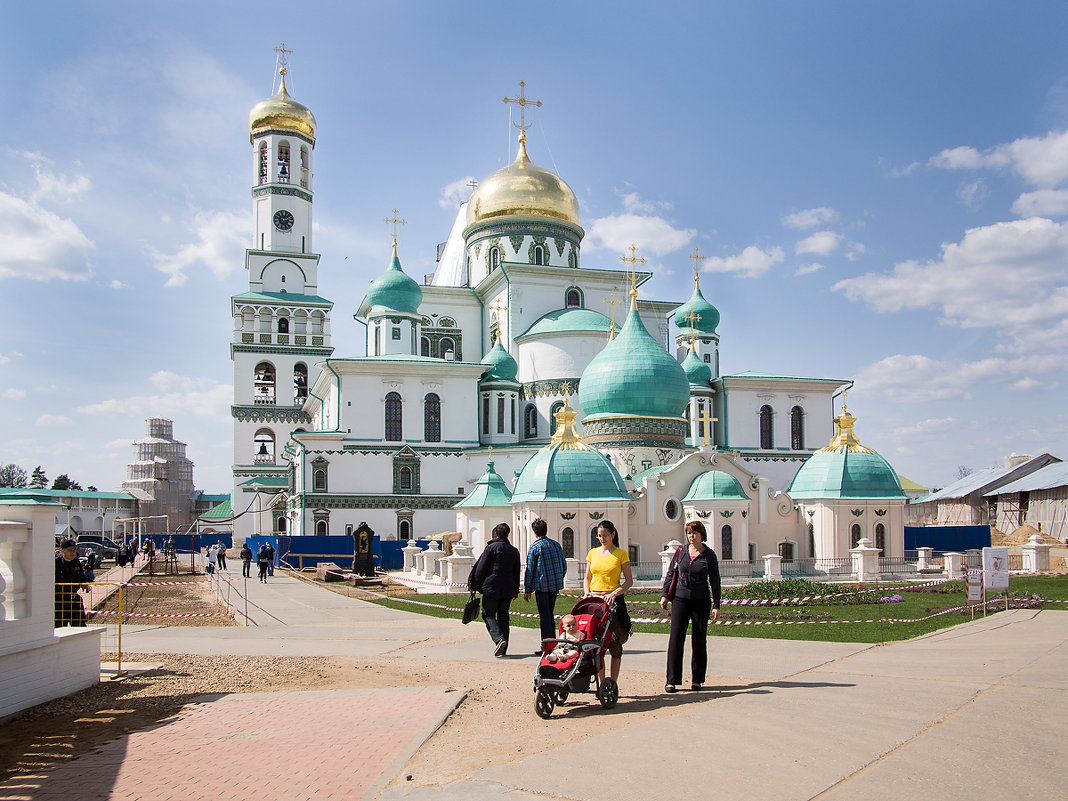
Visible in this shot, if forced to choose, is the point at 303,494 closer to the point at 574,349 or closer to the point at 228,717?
the point at 574,349

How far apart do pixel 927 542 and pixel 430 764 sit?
3578 cm

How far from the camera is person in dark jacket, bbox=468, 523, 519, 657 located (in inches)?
407

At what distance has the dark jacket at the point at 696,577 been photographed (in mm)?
8188

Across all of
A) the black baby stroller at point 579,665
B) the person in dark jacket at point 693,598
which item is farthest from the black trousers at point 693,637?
the black baby stroller at point 579,665

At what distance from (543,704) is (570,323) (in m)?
35.5

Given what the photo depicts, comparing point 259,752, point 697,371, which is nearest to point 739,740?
point 259,752

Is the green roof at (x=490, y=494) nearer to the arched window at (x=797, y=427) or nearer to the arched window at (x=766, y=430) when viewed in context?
the arched window at (x=766, y=430)

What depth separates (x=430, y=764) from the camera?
5887mm

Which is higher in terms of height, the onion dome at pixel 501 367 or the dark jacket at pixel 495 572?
the onion dome at pixel 501 367

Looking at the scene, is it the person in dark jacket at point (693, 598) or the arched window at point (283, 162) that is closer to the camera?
the person in dark jacket at point (693, 598)

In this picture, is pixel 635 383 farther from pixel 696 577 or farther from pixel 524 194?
pixel 696 577

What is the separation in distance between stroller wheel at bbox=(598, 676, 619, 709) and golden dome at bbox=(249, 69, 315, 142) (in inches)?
1876

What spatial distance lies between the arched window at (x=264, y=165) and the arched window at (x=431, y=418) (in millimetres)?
17214

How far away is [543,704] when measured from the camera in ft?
23.5
